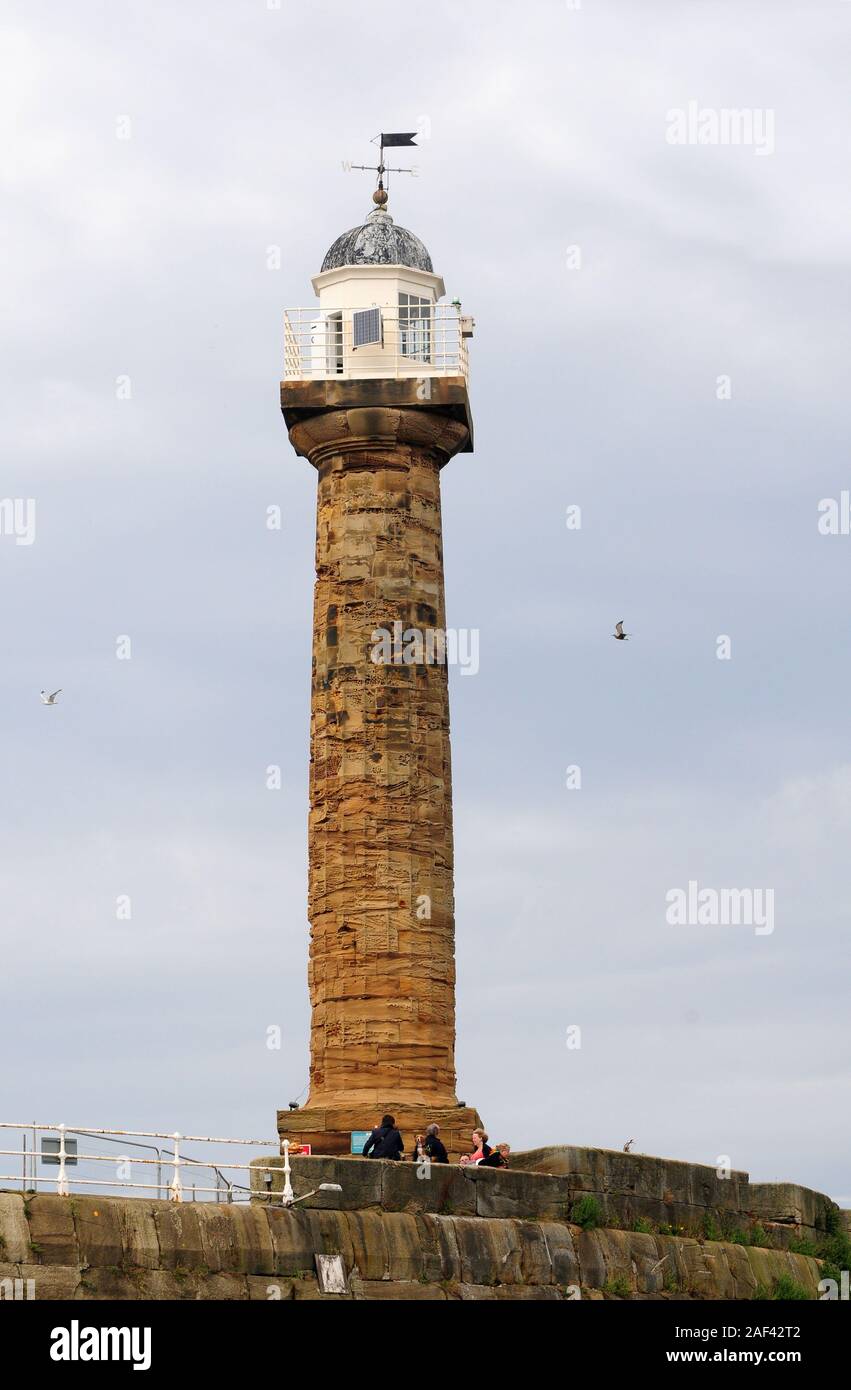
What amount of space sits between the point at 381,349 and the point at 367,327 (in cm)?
43

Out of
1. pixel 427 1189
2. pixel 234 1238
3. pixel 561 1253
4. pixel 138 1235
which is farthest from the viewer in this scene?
pixel 561 1253

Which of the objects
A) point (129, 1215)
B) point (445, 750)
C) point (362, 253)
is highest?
point (362, 253)

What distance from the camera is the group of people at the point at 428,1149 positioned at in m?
30.8

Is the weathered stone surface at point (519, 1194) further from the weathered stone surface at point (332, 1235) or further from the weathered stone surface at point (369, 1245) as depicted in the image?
the weathered stone surface at point (332, 1235)

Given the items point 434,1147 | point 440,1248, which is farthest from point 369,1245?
point 434,1147

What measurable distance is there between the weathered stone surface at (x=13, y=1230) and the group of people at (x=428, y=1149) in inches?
290

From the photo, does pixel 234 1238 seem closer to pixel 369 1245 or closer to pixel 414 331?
pixel 369 1245

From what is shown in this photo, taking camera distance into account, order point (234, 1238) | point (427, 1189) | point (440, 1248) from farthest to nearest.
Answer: point (427, 1189) → point (440, 1248) → point (234, 1238)

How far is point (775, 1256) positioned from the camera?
120 feet

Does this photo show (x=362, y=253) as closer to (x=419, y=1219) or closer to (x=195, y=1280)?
(x=419, y=1219)

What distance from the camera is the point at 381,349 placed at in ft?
128

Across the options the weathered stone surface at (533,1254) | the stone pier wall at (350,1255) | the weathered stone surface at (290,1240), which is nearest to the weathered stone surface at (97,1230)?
the stone pier wall at (350,1255)
